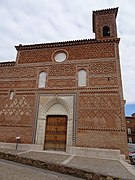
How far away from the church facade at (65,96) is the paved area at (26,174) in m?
5.20

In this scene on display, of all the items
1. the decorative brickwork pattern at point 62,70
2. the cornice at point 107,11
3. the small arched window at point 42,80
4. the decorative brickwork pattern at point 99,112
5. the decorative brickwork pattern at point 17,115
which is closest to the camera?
the decorative brickwork pattern at point 99,112

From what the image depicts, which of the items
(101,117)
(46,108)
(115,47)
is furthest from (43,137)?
(115,47)

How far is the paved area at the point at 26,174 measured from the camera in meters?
3.62

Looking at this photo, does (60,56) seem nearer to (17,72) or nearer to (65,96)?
(65,96)

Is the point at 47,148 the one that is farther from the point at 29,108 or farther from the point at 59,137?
the point at 29,108

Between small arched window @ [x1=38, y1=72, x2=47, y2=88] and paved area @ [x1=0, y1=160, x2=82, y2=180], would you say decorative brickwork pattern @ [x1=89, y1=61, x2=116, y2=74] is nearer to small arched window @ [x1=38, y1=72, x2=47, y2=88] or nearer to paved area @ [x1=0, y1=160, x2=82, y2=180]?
small arched window @ [x1=38, y1=72, x2=47, y2=88]

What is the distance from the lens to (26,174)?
3.86m

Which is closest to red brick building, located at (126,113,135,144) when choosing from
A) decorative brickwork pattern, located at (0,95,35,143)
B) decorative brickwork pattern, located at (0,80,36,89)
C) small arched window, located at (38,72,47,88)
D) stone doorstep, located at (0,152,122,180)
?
small arched window, located at (38,72,47,88)

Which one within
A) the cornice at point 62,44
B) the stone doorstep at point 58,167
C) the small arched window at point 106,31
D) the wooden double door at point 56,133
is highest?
the small arched window at point 106,31

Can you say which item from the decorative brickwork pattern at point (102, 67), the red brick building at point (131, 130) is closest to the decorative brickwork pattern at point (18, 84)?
the decorative brickwork pattern at point (102, 67)

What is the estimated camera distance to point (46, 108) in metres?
10.6

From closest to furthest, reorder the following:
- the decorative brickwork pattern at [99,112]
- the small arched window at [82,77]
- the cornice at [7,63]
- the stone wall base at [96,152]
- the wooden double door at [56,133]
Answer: the stone wall base at [96,152]
the decorative brickwork pattern at [99,112]
the wooden double door at [56,133]
the small arched window at [82,77]
the cornice at [7,63]

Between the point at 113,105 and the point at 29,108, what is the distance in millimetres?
5934

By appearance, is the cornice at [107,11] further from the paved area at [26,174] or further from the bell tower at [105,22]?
the paved area at [26,174]
